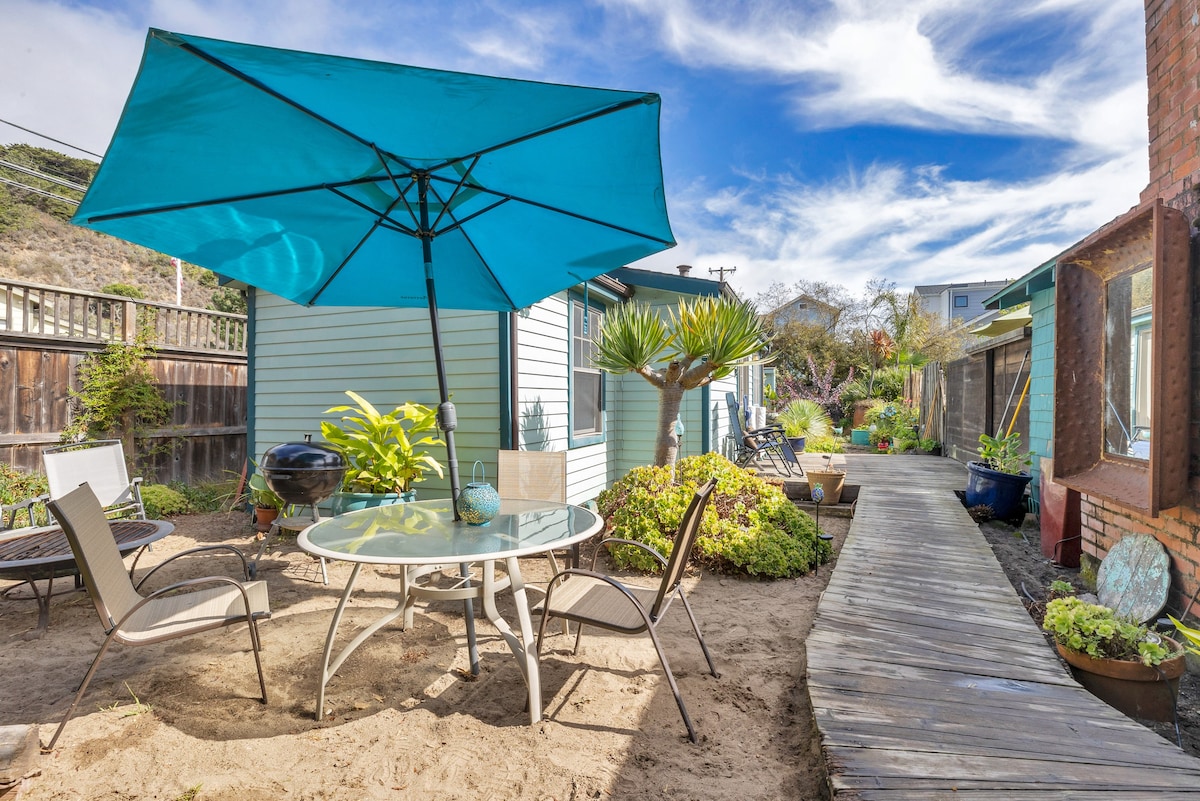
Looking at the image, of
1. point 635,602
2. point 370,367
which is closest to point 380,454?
point 370,367

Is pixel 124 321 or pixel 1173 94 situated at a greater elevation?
pixel 1173 94

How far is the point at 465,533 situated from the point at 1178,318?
147 inches

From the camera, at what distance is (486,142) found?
211 cm

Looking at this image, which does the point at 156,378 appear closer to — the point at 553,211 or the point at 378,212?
the point at 378,212

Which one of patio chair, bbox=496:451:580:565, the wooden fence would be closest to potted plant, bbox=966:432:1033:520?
patio chair, bbox=496:451:580:565

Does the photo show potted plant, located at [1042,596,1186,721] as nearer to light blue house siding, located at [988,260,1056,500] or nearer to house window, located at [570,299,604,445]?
light blue house siding, located at [988,260,1056,500]

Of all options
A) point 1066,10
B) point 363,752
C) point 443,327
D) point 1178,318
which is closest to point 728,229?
point 1066,10

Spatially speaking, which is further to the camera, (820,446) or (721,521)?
(820,446)

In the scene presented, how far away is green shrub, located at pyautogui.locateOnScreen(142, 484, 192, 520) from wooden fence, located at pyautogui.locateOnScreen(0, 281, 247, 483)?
919 millimetres

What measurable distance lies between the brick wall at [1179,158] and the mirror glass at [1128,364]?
0.41 metres

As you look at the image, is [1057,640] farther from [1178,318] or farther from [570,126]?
[570,126]

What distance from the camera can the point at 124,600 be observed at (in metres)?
2.33

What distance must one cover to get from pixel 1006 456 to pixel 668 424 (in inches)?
160

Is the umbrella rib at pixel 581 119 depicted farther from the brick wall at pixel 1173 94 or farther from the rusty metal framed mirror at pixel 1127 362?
the brick wall at pixel 1173 94
